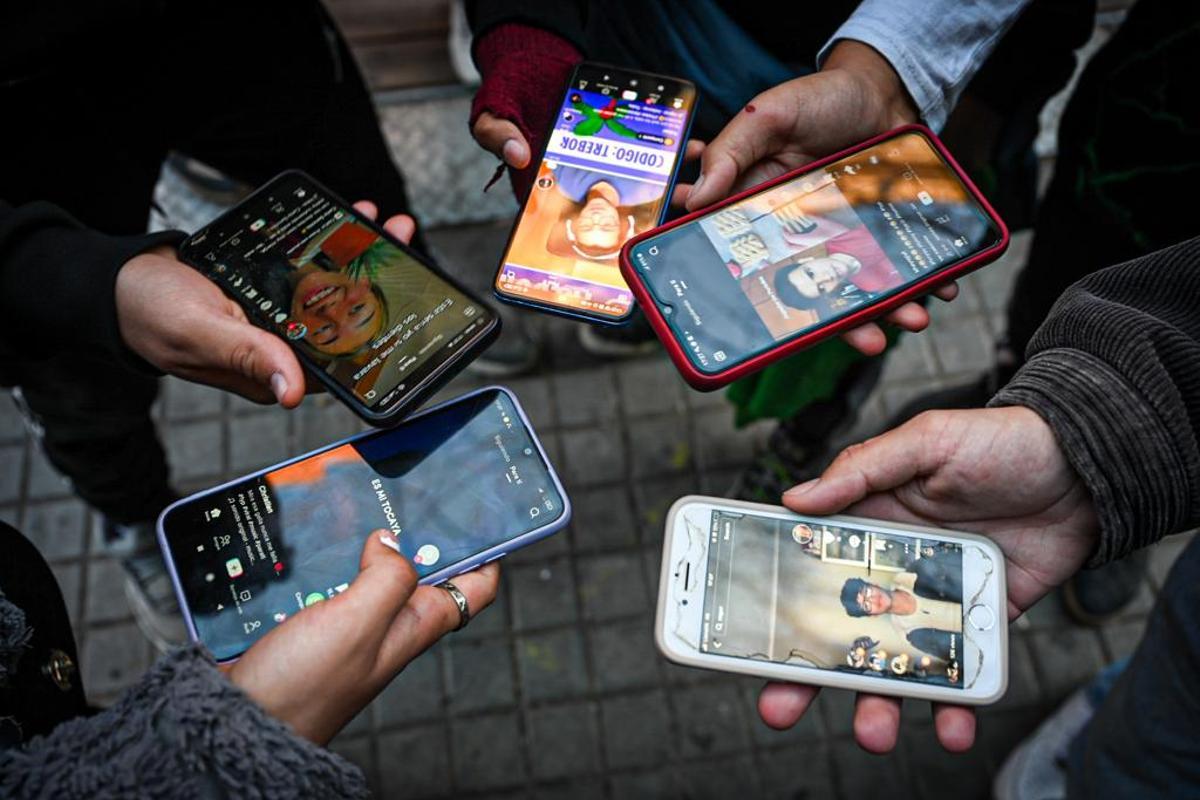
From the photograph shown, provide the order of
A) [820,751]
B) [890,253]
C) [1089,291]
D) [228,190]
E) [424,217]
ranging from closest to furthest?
[1089,291], [890,253], [228,190], [820,751], [424,217]

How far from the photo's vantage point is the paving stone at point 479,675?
2.11 metres

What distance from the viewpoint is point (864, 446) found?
1.29 m

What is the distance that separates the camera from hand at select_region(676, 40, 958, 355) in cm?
137

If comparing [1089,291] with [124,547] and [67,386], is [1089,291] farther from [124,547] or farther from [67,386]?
[124,547]

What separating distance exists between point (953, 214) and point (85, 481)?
1.84 m

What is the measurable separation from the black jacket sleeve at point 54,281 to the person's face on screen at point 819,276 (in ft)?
3.53

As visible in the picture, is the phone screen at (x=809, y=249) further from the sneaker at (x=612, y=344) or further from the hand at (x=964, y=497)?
the sneaker at (x=612, y=344)

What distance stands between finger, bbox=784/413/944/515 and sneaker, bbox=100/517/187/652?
1668mm

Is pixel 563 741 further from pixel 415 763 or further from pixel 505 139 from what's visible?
pixel 505 139

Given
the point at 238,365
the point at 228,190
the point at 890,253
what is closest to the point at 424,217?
the point at 228,190

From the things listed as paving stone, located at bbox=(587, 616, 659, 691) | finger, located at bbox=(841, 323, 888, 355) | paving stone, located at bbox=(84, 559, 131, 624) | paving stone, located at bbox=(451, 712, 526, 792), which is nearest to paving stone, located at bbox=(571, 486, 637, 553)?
paving stone, located at bbox=(587, 616, 659, 691)

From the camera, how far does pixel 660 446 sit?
94.9 inches

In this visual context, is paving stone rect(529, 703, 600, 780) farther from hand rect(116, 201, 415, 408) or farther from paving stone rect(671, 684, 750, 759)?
hand rect(116, 201, 415, 408)

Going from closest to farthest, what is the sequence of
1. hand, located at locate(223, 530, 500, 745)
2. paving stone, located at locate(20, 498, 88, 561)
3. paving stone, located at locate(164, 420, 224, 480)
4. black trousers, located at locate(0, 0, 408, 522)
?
hand, located at locate(223, 530, 500, 745) < black trousers, located at locate(0, 0, 408, 522) < paving stone, located at locate(20, 498, 88, 561) < paving stone, located at locate(164, 420, 224, 480)
